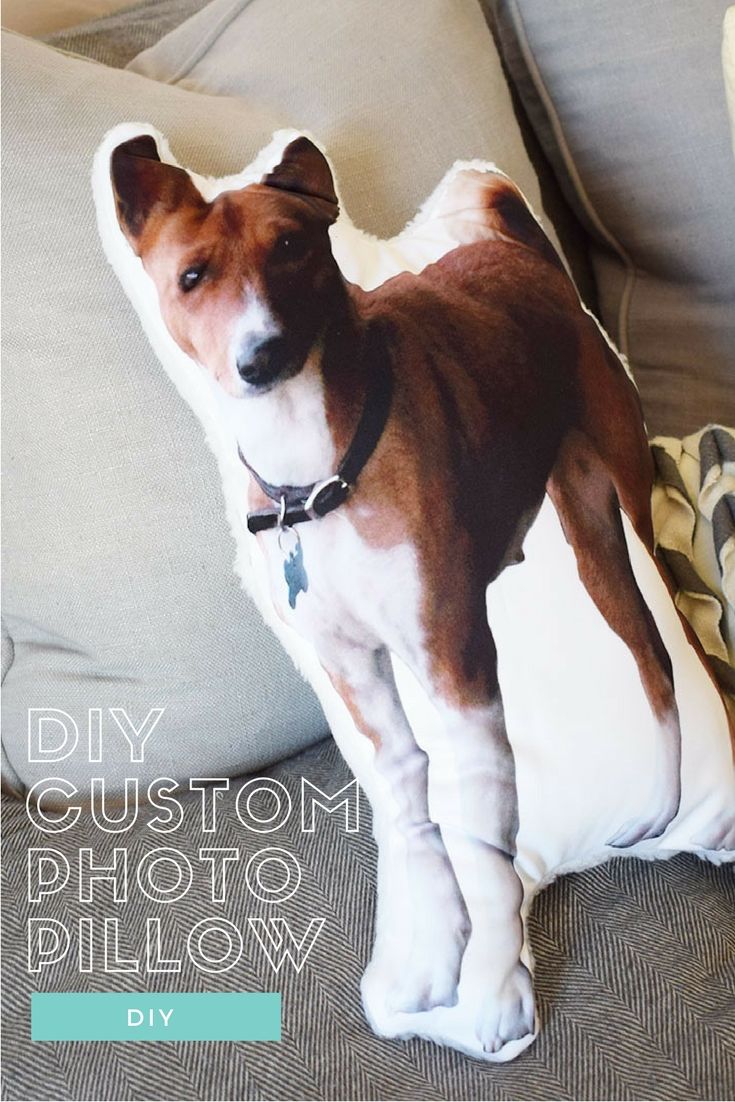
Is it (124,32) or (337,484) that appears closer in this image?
(337,484)

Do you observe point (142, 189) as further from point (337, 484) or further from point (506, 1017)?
point (506, 1017)

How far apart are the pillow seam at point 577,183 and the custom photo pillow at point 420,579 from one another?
1.22 ft

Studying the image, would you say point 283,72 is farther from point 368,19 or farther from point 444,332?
point 444,332

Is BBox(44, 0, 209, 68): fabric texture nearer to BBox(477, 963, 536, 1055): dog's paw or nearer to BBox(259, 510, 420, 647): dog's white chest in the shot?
BBox(259, 510, 420, 647): dog's white chest

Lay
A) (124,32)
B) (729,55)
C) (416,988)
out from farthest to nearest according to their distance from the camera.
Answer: (124,32) < (729,55) < (416,988)

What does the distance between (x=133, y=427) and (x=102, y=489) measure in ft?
0.16

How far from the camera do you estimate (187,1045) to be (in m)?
0.58

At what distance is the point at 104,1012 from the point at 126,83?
62 centimetres

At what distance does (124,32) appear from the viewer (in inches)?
33.7

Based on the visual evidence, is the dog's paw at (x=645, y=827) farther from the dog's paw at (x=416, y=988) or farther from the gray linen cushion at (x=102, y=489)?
the gray linen cushion at (x=102, y=489)

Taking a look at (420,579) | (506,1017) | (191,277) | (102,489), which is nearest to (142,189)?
(191,277)

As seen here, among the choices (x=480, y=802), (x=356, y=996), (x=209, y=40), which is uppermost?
(x=209, y=40)

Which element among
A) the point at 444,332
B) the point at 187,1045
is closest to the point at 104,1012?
the point at 187,1045

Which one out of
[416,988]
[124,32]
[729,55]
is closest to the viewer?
[416,988]
